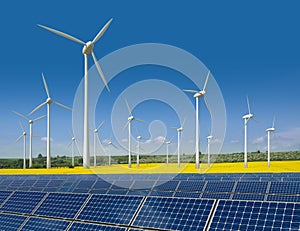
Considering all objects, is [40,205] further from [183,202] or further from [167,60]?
[167,60]

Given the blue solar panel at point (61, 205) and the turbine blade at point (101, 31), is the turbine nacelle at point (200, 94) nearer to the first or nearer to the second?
the turbine blade at point (101, 31)

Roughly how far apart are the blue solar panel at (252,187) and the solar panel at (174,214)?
719 centimetres

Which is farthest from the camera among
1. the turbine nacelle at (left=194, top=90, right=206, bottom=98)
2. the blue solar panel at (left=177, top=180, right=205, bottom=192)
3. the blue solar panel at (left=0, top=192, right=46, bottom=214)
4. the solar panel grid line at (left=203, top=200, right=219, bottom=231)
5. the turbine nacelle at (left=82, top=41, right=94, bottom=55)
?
the turbine nacelle at (left=194, top=90, right=206, bottom=98)

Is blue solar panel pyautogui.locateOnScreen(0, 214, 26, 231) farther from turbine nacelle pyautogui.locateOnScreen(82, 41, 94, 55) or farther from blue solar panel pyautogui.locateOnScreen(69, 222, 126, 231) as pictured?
turbine nacelle pyautogui.locateOnScreen(82, 41, 94, 55)

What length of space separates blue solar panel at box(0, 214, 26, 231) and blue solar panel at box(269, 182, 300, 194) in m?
11.1

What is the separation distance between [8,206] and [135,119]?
5235cm

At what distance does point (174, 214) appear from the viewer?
1005 cm

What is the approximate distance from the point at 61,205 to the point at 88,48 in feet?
94.2

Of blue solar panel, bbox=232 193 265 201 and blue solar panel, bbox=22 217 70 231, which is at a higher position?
blue solar panel, bbox=22 217 70 231

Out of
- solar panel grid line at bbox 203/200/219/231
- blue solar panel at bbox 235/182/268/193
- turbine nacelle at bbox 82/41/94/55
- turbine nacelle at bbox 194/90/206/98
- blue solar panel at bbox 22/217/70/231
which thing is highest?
turbine nacelle at bbox 82/41/94/55

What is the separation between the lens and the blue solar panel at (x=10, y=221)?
12.0 m

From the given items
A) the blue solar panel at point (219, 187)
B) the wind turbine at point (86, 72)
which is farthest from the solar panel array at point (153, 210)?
the wind turbine at point (86, 72)

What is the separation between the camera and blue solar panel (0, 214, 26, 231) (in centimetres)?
1204

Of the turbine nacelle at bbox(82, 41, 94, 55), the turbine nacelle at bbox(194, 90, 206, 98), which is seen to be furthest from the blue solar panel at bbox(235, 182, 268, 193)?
the turbine nacelle at bbox(194, 90, 206, 98)
